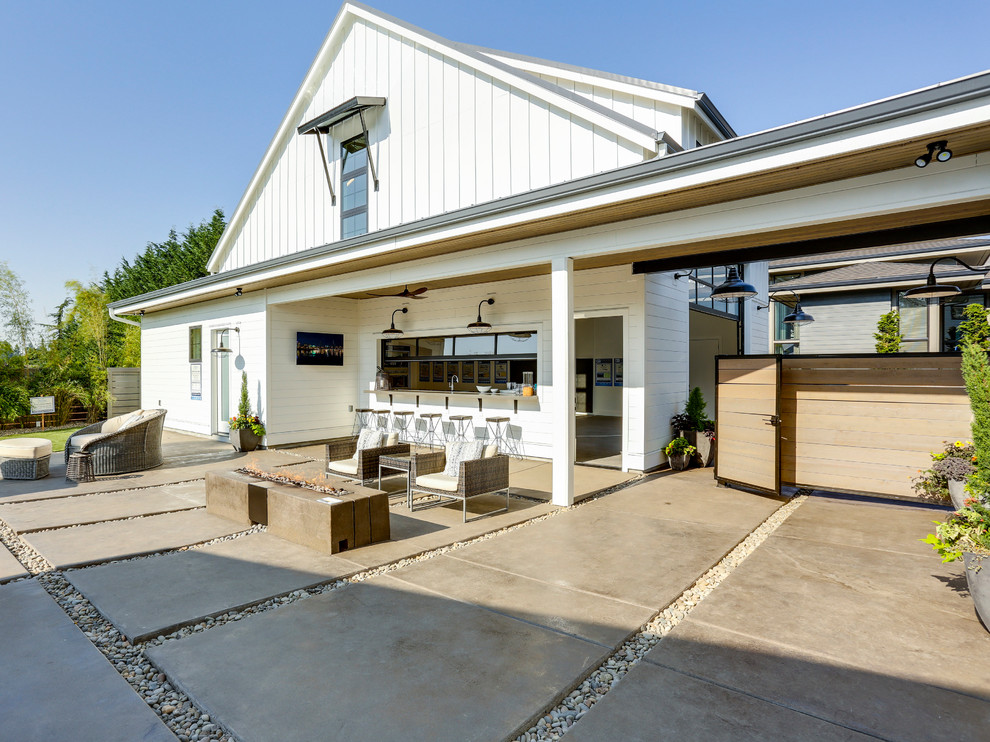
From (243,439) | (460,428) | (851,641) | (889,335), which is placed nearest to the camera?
(851,641)

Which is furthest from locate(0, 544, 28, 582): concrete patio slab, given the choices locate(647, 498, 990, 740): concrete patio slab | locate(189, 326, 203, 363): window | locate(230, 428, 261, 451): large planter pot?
locate(189, 326, 203, 363): window

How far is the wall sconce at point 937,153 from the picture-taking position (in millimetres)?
3326

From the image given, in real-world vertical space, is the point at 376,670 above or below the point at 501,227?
below

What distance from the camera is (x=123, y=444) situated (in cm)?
716

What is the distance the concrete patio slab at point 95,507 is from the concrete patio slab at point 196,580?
1585 mm

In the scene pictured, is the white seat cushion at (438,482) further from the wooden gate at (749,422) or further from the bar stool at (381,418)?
the bar stool at (381,418)

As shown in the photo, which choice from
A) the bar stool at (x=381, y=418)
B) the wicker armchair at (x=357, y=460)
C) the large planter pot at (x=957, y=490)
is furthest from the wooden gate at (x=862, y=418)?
the bar stool at (x=381, y=418)

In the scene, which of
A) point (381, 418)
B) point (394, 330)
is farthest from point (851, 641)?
point (381, 418)

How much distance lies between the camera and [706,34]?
9711 mm

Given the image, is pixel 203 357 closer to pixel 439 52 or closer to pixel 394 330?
pixel 394 330

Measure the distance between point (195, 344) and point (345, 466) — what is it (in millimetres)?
7940

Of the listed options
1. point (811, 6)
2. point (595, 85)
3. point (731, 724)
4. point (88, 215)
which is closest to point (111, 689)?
point (731, 724)

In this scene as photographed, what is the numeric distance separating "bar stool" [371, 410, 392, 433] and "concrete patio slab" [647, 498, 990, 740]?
7844 mm

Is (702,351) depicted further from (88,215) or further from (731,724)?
(88,215)
